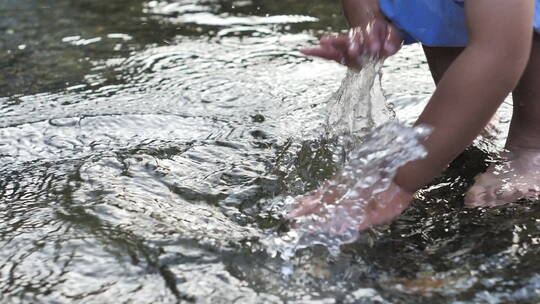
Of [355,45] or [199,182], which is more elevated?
[355,45]

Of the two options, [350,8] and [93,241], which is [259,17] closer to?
[350,8]

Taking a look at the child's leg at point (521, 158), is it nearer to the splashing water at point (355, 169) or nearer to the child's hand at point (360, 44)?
the splashing water at point (355, 169)

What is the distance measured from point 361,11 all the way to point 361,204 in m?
0.64

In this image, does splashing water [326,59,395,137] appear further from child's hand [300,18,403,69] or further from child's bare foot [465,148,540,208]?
child's bare foot [465,148,540,208]

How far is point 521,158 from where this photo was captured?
187 centimetres

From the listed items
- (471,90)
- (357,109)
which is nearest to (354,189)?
(471,90)

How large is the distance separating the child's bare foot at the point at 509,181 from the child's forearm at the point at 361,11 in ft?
1.72

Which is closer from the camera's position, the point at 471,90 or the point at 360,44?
the point at 471,90

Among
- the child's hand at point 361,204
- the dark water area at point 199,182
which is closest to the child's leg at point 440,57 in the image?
the dark water area at point 199,182

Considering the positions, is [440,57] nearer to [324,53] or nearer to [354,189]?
[324,53]

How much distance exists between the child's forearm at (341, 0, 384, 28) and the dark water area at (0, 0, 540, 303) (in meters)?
0.36

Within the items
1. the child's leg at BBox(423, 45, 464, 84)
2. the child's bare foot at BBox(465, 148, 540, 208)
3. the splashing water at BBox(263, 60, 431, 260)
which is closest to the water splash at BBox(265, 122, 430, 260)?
the splashing water at BBox(263, 60, 431, 260)

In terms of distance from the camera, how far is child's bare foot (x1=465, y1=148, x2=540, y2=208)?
5.56 ft

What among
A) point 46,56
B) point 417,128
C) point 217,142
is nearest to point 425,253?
point 417,128
